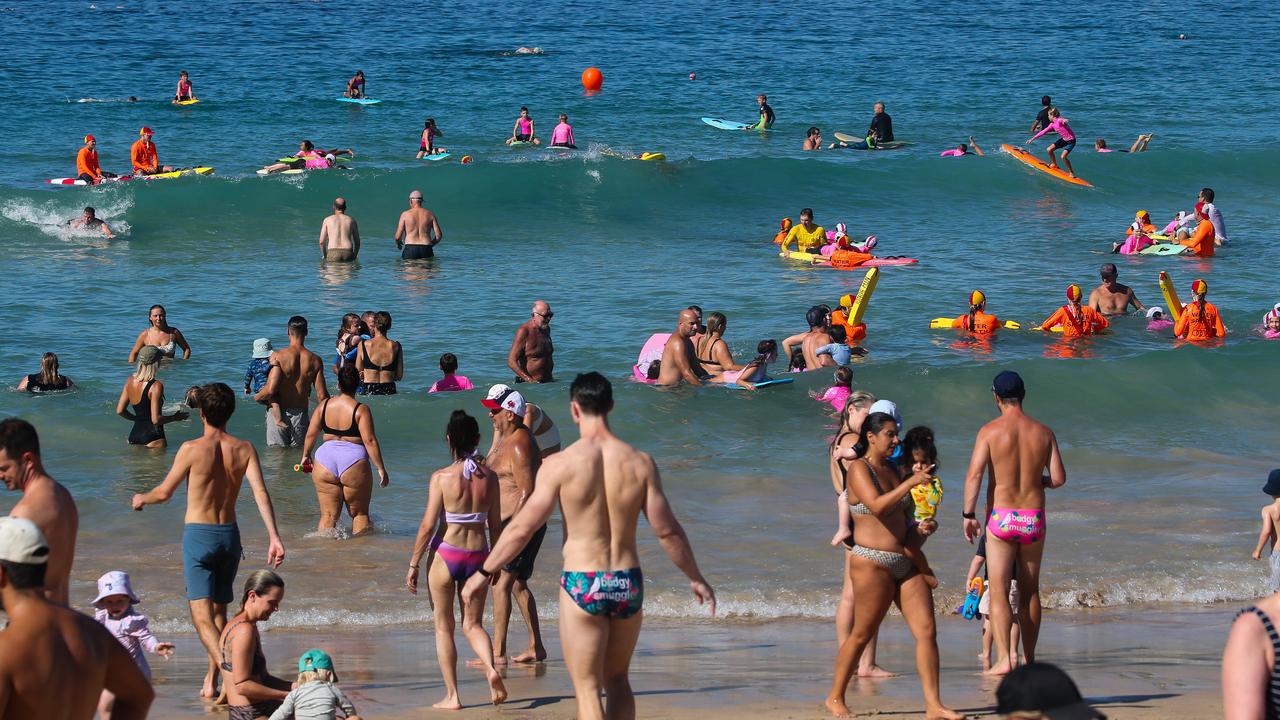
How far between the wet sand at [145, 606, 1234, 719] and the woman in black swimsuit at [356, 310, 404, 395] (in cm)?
560

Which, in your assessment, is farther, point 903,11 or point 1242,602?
point 903,11

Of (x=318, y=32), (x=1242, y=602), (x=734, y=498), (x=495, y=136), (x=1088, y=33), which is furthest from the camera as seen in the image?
(x=1088, y=33)

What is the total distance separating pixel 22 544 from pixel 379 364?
10660 millimetres

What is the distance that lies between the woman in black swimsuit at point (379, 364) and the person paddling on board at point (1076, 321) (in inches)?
314

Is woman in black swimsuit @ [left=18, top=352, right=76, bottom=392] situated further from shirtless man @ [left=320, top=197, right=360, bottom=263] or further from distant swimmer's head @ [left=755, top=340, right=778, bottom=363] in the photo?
shirtless man @ [left=320, top=197, right=360, bottom=263]

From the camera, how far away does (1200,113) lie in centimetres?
3938

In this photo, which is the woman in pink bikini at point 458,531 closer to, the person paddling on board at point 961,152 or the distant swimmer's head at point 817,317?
the distant swimmer's head at point 817,317

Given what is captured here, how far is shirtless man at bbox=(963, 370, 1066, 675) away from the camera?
6.83 meters

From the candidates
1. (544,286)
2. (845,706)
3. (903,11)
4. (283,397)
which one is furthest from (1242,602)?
(903,11)

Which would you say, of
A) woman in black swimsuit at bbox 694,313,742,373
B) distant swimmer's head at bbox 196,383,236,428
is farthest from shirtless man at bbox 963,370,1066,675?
woman in black swimsuit at bbox 694,313,742,373

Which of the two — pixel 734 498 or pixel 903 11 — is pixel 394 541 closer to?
pixel 734 498

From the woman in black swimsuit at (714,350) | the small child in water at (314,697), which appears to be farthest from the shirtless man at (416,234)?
the small child in water at (314,697)

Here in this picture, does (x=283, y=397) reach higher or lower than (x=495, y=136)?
lower

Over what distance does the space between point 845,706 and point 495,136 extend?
2923cm
